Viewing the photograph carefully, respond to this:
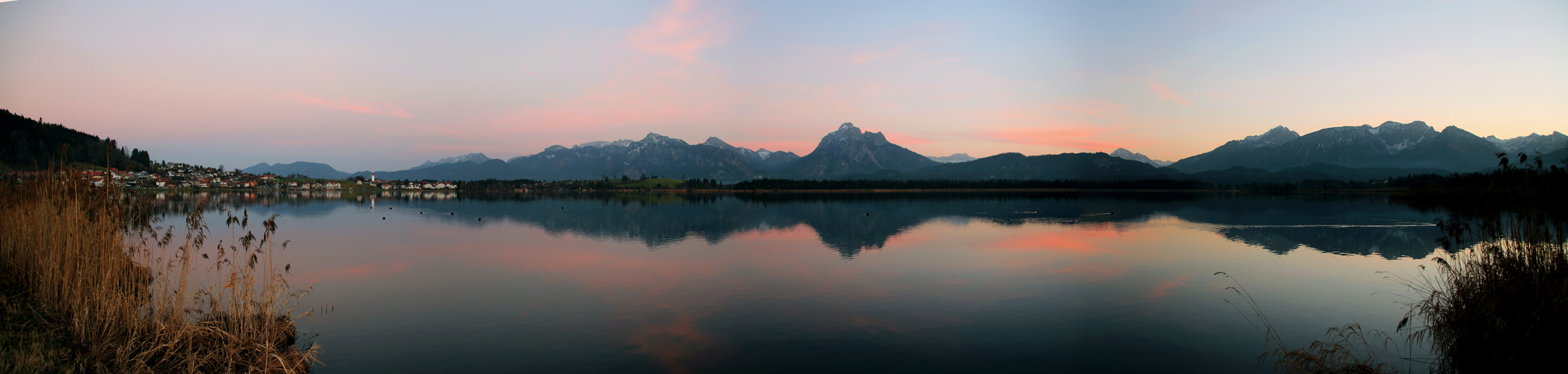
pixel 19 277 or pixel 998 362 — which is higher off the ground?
pixel 19 277

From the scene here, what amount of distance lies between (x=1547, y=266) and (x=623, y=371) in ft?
47.5

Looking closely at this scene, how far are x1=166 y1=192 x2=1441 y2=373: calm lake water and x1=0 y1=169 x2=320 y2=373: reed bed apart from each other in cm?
137

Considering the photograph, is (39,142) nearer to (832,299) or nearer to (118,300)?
(118,300)

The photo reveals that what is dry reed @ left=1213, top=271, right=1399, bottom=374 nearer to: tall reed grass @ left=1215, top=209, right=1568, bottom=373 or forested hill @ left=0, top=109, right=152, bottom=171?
tall reed grass @ left=1215, top=209, right=1568, bottom=373

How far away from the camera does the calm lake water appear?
1140 cm

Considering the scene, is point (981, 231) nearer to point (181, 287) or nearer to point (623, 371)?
point (623, 371)

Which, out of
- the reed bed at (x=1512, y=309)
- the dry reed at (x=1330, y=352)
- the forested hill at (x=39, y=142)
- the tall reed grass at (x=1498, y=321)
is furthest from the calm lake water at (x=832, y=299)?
the forested hill at (x=39, y=142)

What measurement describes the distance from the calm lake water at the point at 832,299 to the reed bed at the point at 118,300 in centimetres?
137

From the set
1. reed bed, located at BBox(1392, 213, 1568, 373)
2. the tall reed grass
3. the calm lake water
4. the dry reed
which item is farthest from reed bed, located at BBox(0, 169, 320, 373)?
reed bed, located at BBox(1392, 213, 1568, 373)

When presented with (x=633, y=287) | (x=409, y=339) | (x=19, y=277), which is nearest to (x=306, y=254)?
(x=19, y=277)

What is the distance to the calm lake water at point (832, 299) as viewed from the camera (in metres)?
11.4

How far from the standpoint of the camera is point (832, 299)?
16688 mm

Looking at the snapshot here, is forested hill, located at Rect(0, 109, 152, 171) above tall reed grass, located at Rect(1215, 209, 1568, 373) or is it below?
above

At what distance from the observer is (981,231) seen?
133ft
